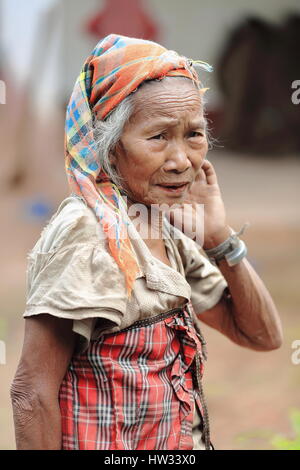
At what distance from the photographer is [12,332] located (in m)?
6.85

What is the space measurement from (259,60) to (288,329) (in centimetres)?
851

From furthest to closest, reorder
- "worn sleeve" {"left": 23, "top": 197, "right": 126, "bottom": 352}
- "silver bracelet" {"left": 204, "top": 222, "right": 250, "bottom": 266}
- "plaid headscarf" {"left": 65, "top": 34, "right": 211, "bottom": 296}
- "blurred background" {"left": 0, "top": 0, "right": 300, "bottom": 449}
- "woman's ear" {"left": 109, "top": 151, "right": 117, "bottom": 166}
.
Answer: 1. "blurred background" {"left": 0, "top": 0, "right": 300, "bottom": 449}
2. "silver bracelet" {"left": 204, "top": 222, "right": 250, "bottom": 266}
3. "woman's ear" {"left": 109, "top": 151, "right": 117, "bottom": 166}
4. "plaid headscarf" {"left": 65, "top": 34, "right": 211, "bottom": 296}
5. "worn sleeve" {"left": 23, "top": 197, "right": 126, "bottom": 352}

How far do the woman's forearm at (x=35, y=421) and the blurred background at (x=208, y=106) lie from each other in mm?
5095

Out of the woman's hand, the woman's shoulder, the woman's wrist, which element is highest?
the woman's shoulder

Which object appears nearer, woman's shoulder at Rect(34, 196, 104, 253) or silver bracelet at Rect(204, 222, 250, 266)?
woman's shoulder at Rect(34, 196, 104, 253)

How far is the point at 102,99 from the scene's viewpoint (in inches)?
84.4

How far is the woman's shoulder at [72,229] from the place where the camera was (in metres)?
2.01

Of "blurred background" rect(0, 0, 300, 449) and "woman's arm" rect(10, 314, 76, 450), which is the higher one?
"woman's arm" rect(10, 314, 76, 450)

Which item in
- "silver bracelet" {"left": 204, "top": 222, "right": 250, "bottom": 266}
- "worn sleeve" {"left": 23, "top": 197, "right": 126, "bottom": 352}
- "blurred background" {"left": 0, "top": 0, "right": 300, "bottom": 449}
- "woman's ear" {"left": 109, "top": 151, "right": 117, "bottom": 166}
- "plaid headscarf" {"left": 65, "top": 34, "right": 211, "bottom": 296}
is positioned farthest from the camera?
"blurred background" {"left": 0, "top": 0, "right": 300, "bottom": 449}

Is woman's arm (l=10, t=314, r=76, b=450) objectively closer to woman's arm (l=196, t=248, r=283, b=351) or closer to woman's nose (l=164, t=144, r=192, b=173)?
woman's nose (l=164, t=144, r=192, b=173)

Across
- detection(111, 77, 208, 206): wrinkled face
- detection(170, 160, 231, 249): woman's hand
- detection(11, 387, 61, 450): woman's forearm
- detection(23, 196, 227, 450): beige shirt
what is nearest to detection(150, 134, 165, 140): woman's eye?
detection(111, 77, 208, 206): wrinkled face

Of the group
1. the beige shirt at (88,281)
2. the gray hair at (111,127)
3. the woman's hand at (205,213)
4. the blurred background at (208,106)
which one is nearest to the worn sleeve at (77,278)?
the beige shirt at (88,281)

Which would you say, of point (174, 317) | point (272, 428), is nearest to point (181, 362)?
point (174, 317)

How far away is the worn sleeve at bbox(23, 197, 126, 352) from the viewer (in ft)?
6.37
